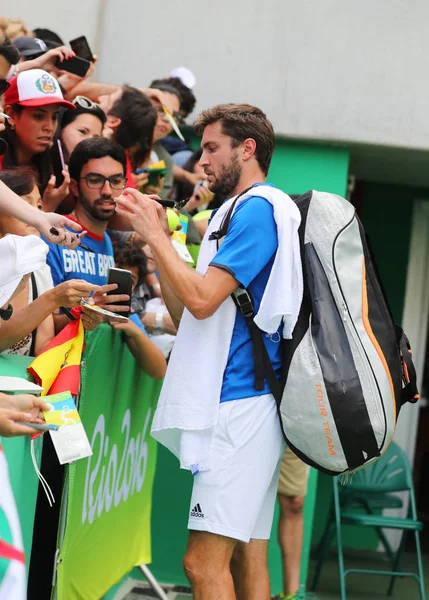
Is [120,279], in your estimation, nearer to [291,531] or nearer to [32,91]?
[32,91]

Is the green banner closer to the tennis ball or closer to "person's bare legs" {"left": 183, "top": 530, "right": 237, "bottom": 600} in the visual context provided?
"person's bare legs" {"left": 183, "top": 530, "right": 237, "bottom": 600}

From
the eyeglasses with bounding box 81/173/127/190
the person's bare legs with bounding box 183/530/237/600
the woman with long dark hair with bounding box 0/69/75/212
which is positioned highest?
the woman with long dark hair with bounding box 0/69/75/212

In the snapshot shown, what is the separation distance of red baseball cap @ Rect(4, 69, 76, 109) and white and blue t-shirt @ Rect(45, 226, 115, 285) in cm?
65

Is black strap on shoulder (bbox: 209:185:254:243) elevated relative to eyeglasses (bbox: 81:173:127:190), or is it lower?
elevated

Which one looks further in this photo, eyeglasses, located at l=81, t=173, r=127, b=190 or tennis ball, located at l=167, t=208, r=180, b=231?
eyeglasses, located at l=81, t=173, r=127, b=190

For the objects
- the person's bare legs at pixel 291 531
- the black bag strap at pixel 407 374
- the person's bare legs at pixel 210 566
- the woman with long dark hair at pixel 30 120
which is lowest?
the person's bare legs at pixel 291 531

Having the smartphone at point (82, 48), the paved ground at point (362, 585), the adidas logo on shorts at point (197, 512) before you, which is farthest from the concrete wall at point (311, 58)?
the adidas logo on shorts at point (197, 512)

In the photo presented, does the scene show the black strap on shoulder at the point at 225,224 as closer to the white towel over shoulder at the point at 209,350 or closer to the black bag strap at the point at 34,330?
the white towel over shoulder at the point at 209,350

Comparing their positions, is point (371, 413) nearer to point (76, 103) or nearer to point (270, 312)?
point (270, 312)

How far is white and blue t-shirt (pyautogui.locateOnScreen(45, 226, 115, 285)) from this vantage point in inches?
156

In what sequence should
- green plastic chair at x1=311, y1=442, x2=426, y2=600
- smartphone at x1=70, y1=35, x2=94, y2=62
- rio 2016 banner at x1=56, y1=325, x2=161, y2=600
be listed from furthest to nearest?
green plastic chair at x1=311, y1=442, x2=426, y2=600
smartphone at x1=70, y1=35, x2=94, y2=62
rio 2016 banner at x1=56, y1=325, x2=161, y2=600

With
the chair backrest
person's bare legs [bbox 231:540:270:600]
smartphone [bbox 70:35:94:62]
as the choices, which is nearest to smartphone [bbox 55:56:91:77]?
smartphone [bbox 70:35:94:62]

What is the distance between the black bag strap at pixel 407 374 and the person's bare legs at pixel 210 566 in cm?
82

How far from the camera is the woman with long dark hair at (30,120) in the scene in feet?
14.3
